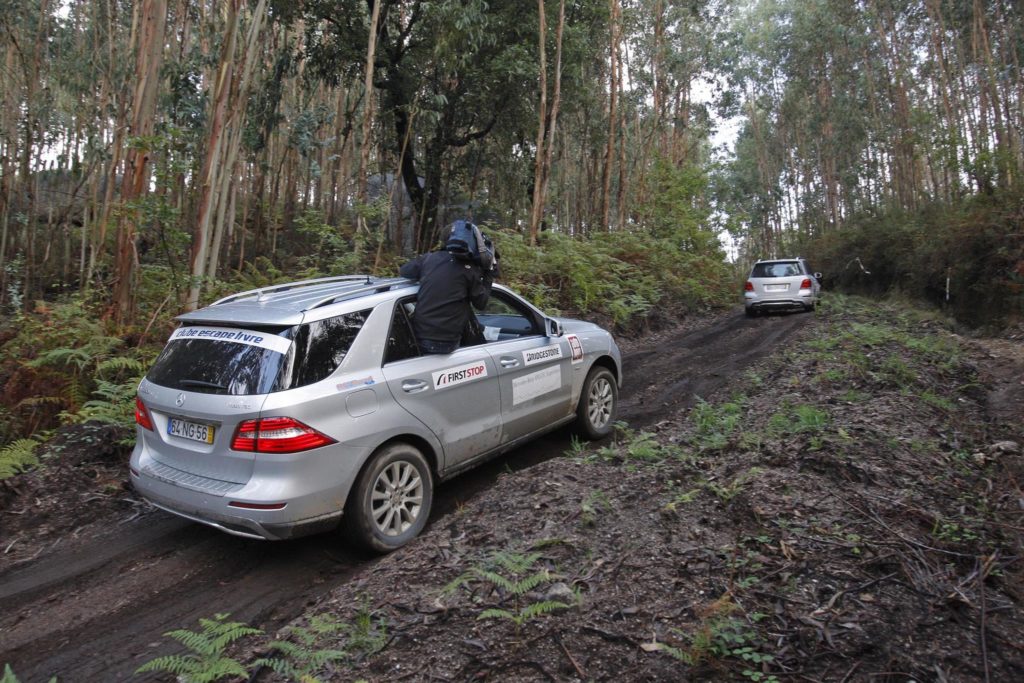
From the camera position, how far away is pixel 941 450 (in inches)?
167

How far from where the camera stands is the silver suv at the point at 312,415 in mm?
3291

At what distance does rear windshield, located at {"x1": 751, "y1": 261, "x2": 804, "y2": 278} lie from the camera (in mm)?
15414

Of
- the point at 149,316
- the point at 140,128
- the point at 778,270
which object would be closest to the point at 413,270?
the point at 149,316

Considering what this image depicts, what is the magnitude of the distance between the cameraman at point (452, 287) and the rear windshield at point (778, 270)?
12.6m

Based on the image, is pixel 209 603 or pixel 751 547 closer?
pixel 751 547

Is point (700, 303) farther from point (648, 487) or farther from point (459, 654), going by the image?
point (459, 654)

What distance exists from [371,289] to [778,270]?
45.1 ft

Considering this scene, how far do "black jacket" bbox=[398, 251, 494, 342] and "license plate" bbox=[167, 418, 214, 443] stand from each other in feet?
4.53

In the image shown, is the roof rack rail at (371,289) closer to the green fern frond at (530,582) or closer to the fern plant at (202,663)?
the fern plant at (202,663)

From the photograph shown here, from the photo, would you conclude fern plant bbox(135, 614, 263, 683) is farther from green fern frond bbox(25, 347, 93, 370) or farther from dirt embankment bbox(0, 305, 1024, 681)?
green fern frond bbox(25, 347, 93, 370)

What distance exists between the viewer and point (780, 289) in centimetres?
1526

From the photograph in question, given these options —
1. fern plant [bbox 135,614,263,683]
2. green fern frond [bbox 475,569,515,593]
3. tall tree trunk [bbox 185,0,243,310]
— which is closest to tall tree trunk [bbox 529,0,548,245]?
tall tree trunk [bbox 185,0,243,310]

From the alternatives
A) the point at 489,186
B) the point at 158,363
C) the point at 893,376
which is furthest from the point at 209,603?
the point at 489,186

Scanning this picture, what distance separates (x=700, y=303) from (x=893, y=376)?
10445 mm
